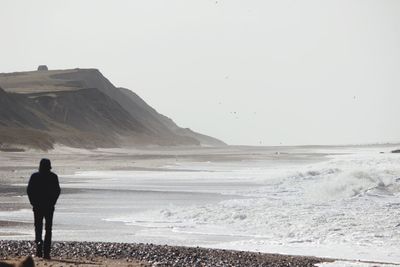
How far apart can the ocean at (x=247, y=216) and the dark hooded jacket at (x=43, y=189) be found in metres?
5.13

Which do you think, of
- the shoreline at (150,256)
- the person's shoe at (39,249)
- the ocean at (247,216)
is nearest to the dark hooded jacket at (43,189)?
the person's shoe at (39,249)

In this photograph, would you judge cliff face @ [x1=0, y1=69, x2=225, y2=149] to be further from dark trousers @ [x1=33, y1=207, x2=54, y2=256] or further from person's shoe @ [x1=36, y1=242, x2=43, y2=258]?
person's shoe @ [x1=36, y1=242, x2=43, y2=258]

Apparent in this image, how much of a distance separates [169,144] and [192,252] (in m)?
181

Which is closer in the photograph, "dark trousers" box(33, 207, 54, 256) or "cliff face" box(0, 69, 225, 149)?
"dark trousers" box(33, 207, 54, 256)

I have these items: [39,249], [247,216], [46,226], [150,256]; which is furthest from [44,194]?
[247,216]

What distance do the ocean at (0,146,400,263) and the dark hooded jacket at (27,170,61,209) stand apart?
513 centimetres

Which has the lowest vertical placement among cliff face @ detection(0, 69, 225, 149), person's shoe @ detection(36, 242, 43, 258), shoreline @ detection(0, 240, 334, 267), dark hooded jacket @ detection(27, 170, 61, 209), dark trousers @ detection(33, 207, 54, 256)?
shoreline @ detection(0, 240, 334, 267)

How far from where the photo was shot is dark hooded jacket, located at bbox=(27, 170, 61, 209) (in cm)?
1551

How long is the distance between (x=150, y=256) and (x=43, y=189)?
2.88 metres

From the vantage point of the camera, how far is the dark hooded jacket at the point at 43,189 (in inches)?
611

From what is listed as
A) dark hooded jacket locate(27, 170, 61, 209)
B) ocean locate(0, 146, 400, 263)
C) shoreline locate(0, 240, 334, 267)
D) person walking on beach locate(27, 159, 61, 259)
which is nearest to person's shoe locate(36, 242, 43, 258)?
person walking on beach locate(27, 159, 61, 259)

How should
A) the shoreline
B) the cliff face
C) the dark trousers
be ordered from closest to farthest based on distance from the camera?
the dark trousers → the shoreline → the cliff face

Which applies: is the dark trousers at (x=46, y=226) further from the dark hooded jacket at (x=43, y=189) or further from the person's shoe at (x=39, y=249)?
the dark hooded jacket at (x=43, y=189)

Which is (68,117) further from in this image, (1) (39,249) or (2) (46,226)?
(1) (39,249)
